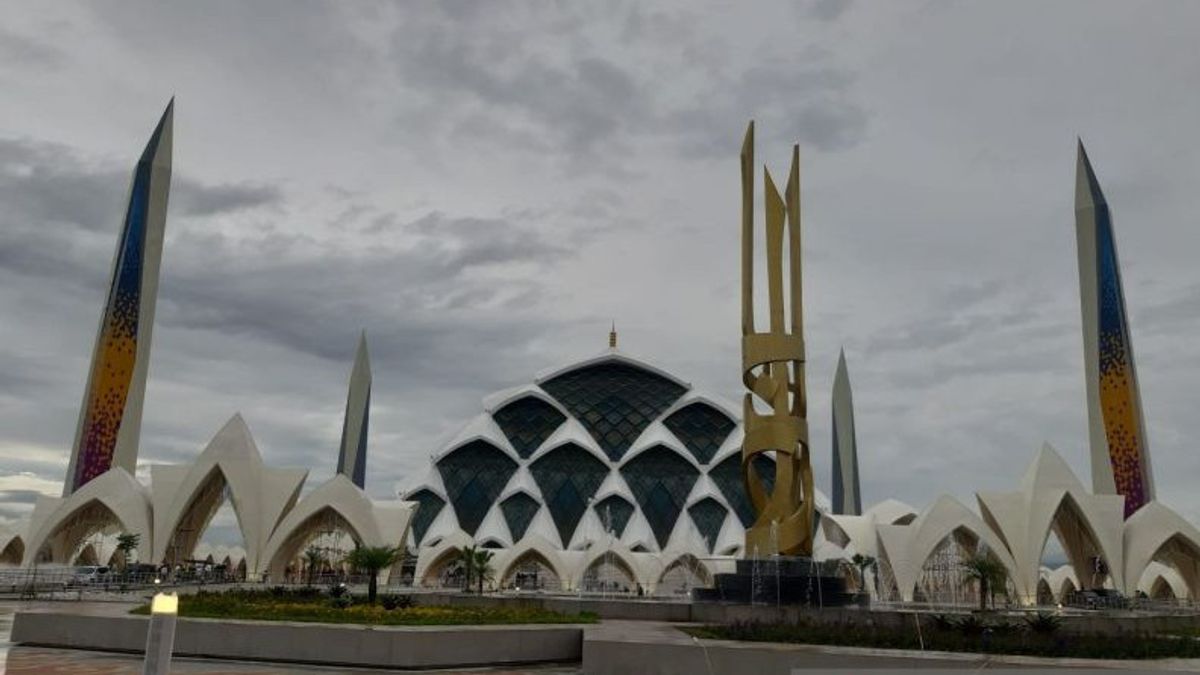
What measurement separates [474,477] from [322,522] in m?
16.9

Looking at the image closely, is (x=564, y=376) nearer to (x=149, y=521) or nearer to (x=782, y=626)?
(x=149, y=521)

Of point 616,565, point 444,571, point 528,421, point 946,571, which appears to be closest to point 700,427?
point 528,421

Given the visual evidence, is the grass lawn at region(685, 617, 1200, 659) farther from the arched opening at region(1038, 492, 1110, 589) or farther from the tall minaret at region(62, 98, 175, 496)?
the tall minaret at region(62, 98, 175, 496)

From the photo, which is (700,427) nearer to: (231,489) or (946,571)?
(946,571)

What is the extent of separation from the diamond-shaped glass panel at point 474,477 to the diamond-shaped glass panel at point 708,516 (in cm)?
1226

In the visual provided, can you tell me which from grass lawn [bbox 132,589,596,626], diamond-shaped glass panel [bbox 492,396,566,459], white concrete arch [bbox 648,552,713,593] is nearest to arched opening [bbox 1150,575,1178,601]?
white concrete arch [bbox 648,552,713,593]

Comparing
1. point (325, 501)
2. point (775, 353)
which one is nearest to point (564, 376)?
point (325, 501)

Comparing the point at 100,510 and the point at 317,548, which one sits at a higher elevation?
the point at 100,510

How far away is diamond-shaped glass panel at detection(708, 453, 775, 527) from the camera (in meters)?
61.0

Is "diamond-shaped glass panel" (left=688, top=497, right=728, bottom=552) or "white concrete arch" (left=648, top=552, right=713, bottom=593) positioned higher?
"diamond-shaped glass panel" (left=688, top=497, right=728, bottom=552)

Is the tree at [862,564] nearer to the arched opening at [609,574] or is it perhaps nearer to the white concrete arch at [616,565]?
the white concrete arch at [616,565]

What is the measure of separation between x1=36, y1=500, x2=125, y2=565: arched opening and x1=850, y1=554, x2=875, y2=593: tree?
3558 cm

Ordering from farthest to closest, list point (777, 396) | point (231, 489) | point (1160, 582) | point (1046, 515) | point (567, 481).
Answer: point (567, 481)
point (1160, 582)
point (231, 489)
point (1046, 515)
point (777, 396)

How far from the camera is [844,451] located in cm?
7581
